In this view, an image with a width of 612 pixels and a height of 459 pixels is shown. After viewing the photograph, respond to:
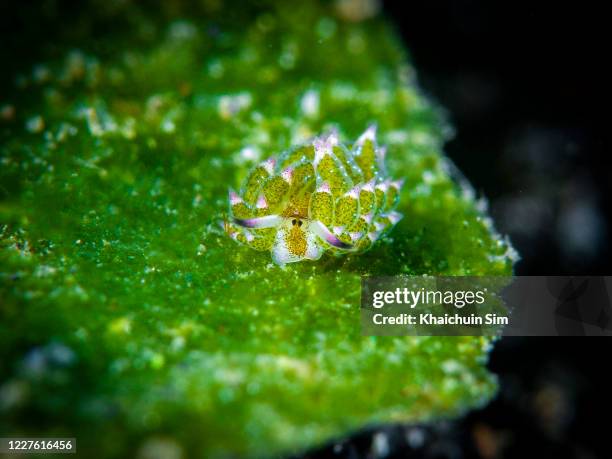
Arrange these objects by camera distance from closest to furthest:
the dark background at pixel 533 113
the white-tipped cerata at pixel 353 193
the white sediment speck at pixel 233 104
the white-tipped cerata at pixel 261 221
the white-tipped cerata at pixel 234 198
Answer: the white-tipped cerata at pixel 261 221
the white-tipped cerata at pixel 353 193
the white-tipped cerata at pixel 234 198
the dark background at pixel 533 113
the white sediment speck at pixel 233 104

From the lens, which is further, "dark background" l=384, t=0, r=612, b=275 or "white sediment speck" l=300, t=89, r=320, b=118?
"white sediment speck" l=300, t=89, r=320, b=118

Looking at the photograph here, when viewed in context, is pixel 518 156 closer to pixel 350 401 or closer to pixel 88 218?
pixel 350 401

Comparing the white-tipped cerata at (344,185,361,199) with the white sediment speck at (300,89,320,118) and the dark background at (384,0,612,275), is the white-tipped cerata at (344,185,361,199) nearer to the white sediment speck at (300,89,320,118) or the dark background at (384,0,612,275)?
the dark background at (384,0,612,275)

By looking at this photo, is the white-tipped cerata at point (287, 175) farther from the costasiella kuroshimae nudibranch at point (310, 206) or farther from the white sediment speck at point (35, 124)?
the white sediment speck at point (35, 124)

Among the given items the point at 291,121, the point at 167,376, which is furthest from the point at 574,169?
the point at 167,376

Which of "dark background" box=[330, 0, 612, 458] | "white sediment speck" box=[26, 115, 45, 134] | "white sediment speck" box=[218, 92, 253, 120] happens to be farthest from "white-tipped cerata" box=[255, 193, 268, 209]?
"white sediment speck" box=[26, 115, 45, 134]

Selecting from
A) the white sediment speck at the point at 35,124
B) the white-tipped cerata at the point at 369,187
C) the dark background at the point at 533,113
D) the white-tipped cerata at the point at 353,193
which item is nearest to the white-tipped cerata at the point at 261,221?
the white-tipped cerata at the point at 353,193

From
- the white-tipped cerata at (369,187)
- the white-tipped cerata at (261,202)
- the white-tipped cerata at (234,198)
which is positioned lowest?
the white-tipped cerata at (261,202)
